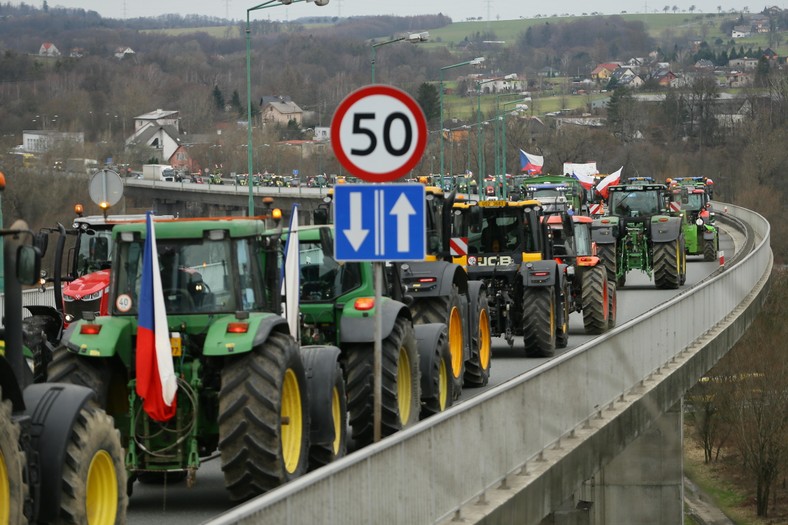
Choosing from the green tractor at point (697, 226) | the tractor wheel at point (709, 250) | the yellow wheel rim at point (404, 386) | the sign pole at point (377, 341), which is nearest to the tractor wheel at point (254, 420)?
the sign pole at point (377, 341)

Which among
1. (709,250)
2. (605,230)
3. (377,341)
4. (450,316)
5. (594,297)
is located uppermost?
(377,341)

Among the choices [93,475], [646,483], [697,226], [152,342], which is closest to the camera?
[93,475]

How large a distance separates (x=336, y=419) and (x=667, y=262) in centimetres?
2958

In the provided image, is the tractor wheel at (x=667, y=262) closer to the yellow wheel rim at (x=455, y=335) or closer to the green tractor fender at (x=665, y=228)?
the green tractor fender at (x=665, y=228)

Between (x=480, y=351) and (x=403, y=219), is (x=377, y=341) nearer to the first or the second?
(x=403, y=219)

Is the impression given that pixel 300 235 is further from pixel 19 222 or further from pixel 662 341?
pixel 662 341

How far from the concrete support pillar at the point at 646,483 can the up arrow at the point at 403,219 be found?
73.8 feet

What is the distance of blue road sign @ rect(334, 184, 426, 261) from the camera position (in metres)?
12.3

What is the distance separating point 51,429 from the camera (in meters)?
9.53

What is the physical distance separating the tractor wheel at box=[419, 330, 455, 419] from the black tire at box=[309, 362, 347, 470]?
356cm

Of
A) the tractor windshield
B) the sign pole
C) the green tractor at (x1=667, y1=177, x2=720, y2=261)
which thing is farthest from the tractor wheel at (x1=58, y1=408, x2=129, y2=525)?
the green tractor at (x1=667, y1=177, x2=720, y2=261)

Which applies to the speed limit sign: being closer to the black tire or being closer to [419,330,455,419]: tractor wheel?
the black tire

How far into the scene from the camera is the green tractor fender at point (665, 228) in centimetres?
4141

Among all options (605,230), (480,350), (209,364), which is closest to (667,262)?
(605,230)
